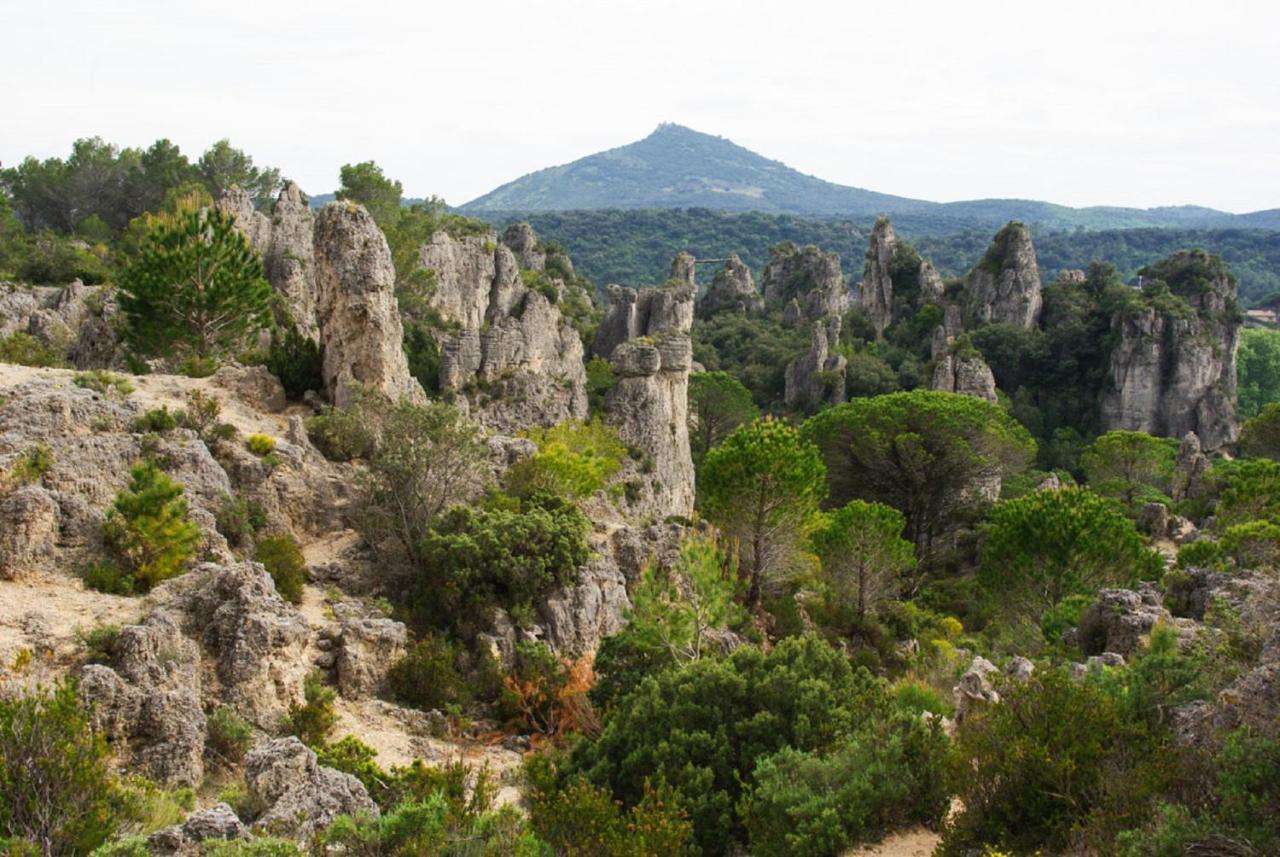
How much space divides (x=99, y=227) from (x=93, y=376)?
42.5 meters

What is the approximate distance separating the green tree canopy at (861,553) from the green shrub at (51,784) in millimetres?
21288

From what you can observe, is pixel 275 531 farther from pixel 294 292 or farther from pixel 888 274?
pixel 888 274

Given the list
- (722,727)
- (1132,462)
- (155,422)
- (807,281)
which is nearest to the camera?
(722,727)

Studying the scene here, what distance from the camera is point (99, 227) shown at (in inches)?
2218

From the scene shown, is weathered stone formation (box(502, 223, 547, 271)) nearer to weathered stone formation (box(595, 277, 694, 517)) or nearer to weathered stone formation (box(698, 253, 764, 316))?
weathered stone formation (box(698, 253, 764, 316))

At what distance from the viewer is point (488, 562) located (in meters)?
18.9

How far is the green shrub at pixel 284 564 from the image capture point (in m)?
17.8

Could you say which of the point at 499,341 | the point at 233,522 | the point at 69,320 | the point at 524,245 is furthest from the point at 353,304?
the point at 524,245

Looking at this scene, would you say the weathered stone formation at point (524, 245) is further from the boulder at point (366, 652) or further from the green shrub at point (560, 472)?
the boulder at point (366, 652)

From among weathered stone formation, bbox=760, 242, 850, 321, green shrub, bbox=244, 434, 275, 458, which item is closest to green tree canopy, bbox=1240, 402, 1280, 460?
weathered stone formation, bbox=760, 242, 850, 321

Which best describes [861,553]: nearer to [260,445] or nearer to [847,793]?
[260,445]

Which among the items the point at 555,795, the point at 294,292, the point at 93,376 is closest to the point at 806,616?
the point at 555,795

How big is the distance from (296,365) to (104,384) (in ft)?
18.2

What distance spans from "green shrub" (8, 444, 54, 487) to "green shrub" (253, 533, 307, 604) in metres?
3.72
